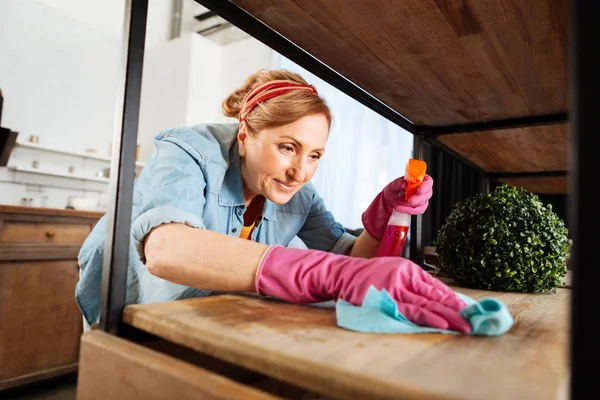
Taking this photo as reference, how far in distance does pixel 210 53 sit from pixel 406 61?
3.94 metres

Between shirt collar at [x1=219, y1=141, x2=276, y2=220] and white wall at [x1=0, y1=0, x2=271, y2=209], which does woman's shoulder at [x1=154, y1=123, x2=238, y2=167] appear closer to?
shirt collar at [x1=219, y1=141, x2=276, y2=220]

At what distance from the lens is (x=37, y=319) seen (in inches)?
80.3

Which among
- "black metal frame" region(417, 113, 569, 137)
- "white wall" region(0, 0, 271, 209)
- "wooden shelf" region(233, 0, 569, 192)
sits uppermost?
"white wall" region(0, 0, 271, 209)

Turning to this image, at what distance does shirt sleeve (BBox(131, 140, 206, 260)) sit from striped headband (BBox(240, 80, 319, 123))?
0.61ft

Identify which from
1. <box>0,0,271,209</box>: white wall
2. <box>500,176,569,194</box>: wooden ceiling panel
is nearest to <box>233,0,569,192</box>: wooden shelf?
<box>500,176,569,194</box>: wooden ceiling panel

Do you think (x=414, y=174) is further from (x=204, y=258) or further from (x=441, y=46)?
(x=204, y=258)

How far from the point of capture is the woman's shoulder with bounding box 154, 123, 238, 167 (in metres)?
0.80

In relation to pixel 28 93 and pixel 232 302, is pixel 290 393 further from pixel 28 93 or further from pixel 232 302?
pixel 28 93

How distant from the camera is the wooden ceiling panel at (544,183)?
2.00 m

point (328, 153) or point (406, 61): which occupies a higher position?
point (328, 153)

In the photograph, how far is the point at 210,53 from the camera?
439cm

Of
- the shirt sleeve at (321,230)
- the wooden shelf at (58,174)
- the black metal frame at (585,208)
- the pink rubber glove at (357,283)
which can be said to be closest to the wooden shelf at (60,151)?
the wooden shelf at (58,174)

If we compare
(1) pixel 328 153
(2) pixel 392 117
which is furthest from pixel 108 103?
(2) pixel 392 117

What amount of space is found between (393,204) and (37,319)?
1953 millimetres
